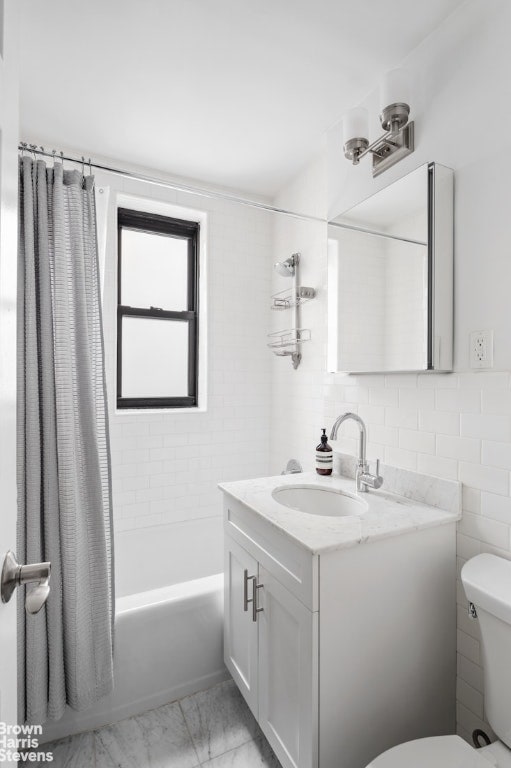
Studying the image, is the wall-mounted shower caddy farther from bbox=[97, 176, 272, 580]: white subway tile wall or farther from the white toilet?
the white toilet

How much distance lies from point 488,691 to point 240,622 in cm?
83

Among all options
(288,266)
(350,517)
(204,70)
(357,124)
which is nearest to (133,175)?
(204,70)

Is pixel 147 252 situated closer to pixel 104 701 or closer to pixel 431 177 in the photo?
pixel 431 177

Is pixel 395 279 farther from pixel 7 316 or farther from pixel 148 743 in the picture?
pixel 148 743

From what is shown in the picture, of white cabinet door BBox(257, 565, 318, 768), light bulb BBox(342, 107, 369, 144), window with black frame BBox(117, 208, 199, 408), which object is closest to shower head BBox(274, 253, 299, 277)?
window with black frame BBox(117, 208, 199, 408)

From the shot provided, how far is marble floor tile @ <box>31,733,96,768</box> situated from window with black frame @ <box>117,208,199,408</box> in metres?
1.58

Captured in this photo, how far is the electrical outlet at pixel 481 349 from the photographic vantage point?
127cm

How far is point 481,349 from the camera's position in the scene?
129cm

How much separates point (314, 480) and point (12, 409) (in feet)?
4.39

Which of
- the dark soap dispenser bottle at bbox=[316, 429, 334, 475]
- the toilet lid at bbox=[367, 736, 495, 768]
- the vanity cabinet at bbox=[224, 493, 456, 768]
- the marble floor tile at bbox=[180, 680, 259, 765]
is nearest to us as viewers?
the toilet lid at bbox=[367, 736, 495, 768]

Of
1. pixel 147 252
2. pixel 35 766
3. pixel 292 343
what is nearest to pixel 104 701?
pixel 35 766

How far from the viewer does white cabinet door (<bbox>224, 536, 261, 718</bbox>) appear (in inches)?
56.9

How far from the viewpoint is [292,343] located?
95.1 inches

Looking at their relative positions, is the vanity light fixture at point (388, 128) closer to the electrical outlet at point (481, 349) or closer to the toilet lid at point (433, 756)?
the electrical outlet at point (481, 349)
